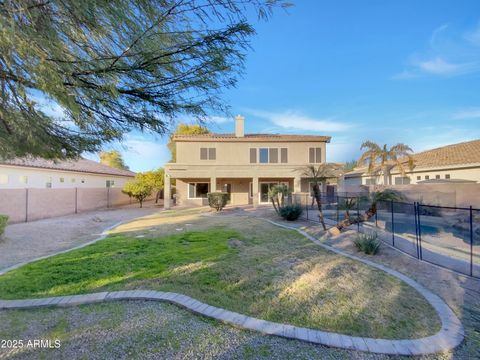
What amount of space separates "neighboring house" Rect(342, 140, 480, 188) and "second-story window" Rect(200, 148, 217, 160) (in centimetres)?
1770

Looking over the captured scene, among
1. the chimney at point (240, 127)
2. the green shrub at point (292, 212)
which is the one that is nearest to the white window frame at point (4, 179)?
the green shrub at point (292, 212)

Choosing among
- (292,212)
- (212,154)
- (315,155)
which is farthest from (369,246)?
(212,154)

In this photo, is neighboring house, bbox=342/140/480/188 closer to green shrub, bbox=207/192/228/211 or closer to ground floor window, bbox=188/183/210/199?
green shrub, bbox=207/192/228/211

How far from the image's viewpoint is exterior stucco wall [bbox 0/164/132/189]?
1385cm

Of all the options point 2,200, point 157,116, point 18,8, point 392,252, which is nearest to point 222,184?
point 2,200

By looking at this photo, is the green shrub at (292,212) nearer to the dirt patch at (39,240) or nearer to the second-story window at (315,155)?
the dirt patch at (39,240)

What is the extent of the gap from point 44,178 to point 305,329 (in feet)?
64.7

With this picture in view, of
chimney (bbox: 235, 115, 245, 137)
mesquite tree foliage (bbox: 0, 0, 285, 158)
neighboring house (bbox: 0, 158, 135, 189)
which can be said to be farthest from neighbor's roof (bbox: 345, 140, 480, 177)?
neighboring house (bbox: 0, 158, 135, 189)

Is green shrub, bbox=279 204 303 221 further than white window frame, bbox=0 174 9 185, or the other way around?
green shrub, bbox=279 204 303 221

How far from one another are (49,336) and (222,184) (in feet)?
69.7

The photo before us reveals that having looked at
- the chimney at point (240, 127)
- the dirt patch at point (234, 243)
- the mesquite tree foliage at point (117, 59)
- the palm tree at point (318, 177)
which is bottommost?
the dirt patch at point (234, 243)

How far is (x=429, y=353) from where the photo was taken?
2.93 m

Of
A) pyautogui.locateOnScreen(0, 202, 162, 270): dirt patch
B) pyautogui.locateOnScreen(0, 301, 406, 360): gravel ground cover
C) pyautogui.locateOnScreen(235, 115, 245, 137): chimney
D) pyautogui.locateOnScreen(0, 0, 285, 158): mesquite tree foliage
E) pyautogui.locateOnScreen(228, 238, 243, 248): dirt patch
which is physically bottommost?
pyautogui.locateOnScreen(0, 202, 162, 270): dirt patch

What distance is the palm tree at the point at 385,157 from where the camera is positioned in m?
24.4
